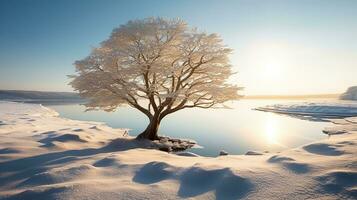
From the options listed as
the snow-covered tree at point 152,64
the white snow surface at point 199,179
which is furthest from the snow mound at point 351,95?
the white snow surface at point 199,179

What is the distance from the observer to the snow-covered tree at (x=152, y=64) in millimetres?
19016

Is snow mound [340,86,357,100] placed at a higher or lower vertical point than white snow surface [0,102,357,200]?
higher

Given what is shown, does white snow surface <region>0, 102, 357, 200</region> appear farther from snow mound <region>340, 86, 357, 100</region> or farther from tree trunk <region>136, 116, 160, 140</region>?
snow mound <region>340, 86, 357, 100</region>

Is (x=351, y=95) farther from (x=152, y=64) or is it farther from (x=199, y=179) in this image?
(x=199, y=179)

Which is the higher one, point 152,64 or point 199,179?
point 152,64

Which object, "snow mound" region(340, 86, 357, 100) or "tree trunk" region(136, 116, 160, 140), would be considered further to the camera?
"snow mound" region(340, 86, 357, 100)

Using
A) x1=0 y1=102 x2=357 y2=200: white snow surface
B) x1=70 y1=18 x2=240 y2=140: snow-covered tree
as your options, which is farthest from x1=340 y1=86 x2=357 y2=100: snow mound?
x1=0 y1=102 x2=357 y2=200: white snow surface

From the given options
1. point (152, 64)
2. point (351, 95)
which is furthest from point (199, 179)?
point (351, 95)

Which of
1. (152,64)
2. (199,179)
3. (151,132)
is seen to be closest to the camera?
(199,179)

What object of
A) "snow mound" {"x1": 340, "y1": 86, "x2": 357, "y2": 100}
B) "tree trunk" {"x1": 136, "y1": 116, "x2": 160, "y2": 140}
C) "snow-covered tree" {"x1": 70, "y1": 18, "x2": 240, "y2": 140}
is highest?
"snow mound" {"x1": 340, "y1": 86, "x2": 357, "y2": 100}

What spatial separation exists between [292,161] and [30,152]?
36.4ft

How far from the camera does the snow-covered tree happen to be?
19.0m

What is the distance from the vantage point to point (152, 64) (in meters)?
18.7

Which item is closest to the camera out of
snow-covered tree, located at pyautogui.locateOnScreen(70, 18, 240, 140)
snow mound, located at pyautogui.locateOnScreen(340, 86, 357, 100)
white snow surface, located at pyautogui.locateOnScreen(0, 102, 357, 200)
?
white snow surface, located at pyautogui.locateOnScreen(0, 102, 357, 200)
